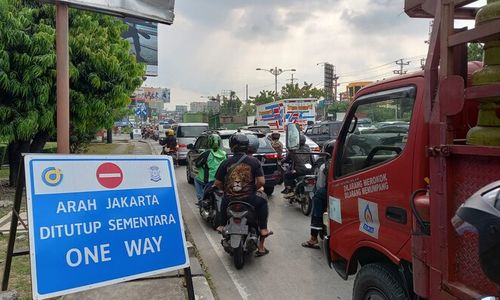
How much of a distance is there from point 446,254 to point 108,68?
8351 mm

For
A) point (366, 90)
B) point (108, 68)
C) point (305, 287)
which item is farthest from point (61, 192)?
point (108, 68)

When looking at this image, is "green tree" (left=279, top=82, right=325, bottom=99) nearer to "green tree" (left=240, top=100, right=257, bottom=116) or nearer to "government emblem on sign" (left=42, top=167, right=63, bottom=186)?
"green tree" (left=240, top=100, right=257, bottom=116)

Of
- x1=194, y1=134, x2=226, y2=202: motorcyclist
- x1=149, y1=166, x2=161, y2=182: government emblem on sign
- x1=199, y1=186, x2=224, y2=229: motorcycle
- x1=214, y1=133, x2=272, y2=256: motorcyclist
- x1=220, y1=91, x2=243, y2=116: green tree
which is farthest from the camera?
x1=220, y1=91, x2=243, y2=116: green tree

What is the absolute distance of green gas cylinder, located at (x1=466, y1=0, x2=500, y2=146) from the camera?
185cm

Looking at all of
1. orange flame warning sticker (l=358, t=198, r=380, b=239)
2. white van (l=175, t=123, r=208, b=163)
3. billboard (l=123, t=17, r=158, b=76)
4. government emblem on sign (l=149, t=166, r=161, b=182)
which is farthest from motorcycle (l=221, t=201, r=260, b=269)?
billboard (l=123, t=17, r=158, b=76)

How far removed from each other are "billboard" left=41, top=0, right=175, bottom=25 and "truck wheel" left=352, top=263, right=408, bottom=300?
10.7ft

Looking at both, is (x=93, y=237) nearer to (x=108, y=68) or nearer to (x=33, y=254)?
(x=33, y=254)

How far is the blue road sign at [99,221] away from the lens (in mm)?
2926

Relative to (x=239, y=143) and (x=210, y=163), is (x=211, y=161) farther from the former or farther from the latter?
(x=239, y=143)

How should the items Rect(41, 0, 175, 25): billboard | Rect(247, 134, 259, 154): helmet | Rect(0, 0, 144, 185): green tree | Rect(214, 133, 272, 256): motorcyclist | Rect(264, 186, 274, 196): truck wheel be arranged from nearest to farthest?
Rect(41, 0, 175, 25): billboard < Rect(214, 133, 272, 256): motorcyclist < Rect(247, 134, 259, 154): helmet < Rect(0, 0, 144, 185): green tree < Rect(264, 186, 274, 196): truck wheel

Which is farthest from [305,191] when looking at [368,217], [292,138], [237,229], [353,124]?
[368,217]

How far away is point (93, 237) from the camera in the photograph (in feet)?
10.3

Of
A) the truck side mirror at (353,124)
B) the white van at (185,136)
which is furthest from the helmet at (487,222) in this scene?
the white van at (185,136)

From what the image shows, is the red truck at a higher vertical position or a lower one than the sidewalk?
higher
